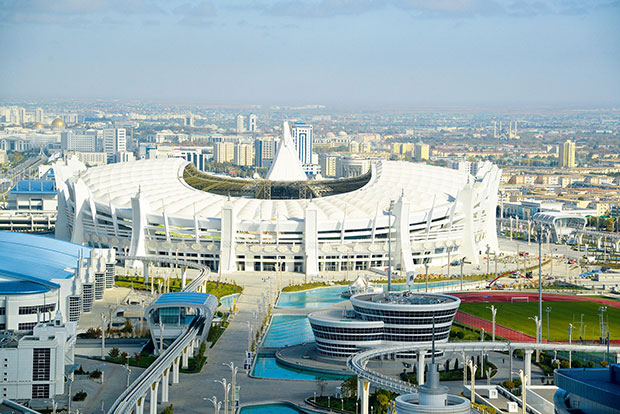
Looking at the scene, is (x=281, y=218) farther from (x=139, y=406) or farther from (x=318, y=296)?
(x=139, y=406)

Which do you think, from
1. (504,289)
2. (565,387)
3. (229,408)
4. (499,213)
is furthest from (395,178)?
(565,387)

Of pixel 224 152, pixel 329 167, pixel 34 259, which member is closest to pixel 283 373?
pixel 34 259

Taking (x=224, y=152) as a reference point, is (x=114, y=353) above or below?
below

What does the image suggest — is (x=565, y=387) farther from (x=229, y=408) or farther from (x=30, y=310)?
(x=30, y=310)

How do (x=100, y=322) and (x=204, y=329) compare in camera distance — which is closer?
(x=204, y=329)

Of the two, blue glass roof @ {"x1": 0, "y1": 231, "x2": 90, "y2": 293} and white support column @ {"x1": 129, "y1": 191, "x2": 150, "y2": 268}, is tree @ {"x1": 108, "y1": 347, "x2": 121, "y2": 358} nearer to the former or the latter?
blue glass roof @ {"x1": 0, "y1": 231, "x2": 90, "y2": 293}

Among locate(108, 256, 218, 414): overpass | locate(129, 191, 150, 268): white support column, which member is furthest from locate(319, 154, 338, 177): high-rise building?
locate(108, 256, 218, 414): overpass
